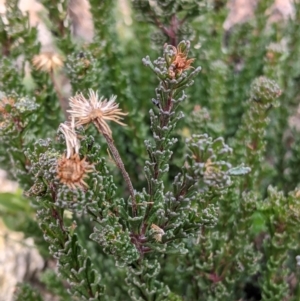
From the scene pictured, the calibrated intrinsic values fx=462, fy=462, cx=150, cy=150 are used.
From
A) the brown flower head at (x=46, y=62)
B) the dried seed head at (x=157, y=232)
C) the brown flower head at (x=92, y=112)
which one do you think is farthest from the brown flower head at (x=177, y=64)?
the brown flower head at (x=46, y=62)

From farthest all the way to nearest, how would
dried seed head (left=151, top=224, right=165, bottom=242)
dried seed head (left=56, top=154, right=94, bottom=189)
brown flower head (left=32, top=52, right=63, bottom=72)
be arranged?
1. brown flower head (left=32, top=52, right=63, bottom=72)
2. dried seed head (left=151, top=224, right=165, bottom=242)
3. dried seed head (left=56, top=154, right=94, bottom=189)

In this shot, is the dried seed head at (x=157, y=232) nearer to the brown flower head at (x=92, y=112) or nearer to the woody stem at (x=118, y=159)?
the woody stem at (x=118, y=159)

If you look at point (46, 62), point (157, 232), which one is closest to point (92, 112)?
point (157, 232)

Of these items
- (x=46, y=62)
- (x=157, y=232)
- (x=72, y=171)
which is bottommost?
(x=157, y=232)

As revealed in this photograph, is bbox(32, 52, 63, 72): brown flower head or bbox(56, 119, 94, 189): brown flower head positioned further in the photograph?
bbox(32, 52, 63, 72): brown flower head

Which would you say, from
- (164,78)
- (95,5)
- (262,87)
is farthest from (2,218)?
(164,78)

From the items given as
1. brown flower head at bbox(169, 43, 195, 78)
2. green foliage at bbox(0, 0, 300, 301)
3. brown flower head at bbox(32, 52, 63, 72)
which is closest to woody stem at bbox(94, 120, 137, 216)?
green foliage at bbox(0, 0, 300, 301)

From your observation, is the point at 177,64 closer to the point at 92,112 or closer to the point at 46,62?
the point at 92,112

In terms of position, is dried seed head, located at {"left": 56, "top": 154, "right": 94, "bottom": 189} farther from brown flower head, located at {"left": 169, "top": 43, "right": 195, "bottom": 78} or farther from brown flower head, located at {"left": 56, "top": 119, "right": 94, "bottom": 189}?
brown flower head, located at {"left": 169, "top": 43, "right": 195, "bottom": 78}
